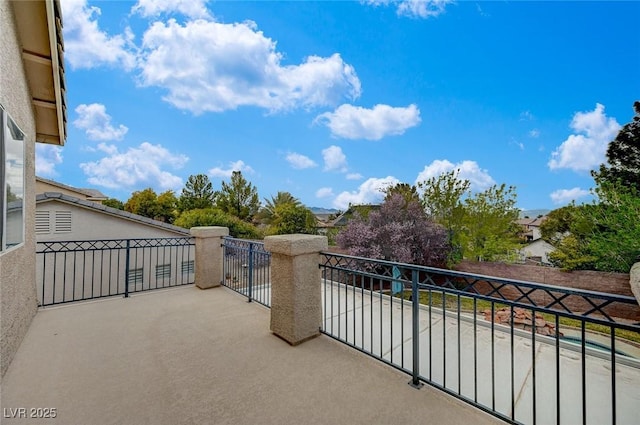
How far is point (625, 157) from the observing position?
1580cm

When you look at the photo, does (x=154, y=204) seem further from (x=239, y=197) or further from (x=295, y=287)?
(x=295, y=287)

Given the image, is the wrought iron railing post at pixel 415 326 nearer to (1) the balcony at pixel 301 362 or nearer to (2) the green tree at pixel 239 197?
(1) the balcony at pixel 301 362

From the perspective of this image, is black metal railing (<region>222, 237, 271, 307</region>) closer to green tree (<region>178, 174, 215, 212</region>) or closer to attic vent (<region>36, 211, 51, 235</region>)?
attic vent (<region>36, 211, 51, 235</region>)

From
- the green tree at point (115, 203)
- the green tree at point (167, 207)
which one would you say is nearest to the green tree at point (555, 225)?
the green tree at point (167, 207)

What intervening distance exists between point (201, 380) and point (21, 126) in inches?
142

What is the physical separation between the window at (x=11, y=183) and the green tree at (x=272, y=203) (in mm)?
25665

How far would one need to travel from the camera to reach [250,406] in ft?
7.03

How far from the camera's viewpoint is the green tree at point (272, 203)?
29.3 metres

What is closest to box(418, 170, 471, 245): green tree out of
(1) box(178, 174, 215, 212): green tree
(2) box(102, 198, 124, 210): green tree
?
(1) box(178, 174, 215, 212): green tree

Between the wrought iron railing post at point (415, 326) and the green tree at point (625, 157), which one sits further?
the green tree at point (625, 157)

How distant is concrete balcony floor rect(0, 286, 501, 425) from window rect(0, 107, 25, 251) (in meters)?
1.30

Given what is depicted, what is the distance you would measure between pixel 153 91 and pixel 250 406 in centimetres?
1549

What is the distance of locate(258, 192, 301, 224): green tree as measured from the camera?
2927cm

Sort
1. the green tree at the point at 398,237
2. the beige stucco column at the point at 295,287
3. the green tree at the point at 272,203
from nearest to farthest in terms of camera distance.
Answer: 1. the beige stucco column at the point at 295,287
2. the green tree at the point at 398,237
3. the green tree at the point at 272,203
